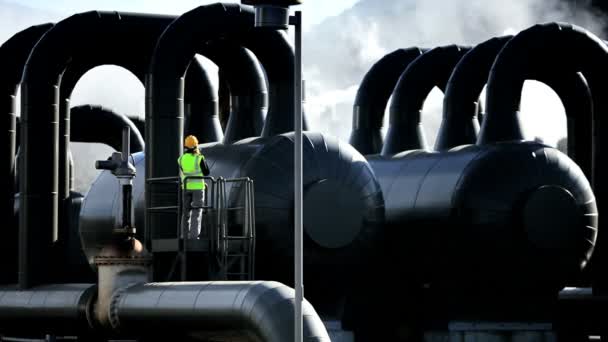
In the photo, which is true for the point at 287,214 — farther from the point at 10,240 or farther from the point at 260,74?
the point at 10,240

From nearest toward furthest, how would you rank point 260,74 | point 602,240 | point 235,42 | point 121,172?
point 121,172 < point 235,42 < point 260,74 < point 602,240

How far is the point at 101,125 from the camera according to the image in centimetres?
4100

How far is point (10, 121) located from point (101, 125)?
974cm

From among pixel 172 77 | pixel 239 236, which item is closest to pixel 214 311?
pixel 239 236

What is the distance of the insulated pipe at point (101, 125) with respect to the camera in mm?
40469

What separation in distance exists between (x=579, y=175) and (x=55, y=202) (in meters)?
11.4

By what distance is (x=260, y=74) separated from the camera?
30.0 meters

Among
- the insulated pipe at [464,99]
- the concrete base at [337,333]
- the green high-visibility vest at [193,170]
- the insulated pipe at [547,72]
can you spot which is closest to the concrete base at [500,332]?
the insulated pipe at [547,72]

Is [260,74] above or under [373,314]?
above

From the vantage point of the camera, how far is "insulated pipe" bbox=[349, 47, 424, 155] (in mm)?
37134

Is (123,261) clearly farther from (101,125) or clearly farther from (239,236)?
(101,125)

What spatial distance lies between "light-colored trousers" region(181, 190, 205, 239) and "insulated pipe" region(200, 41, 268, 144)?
4664 mm

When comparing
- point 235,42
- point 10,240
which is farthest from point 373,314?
point 10,240

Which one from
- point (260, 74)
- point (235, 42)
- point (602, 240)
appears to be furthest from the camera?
point (602, 240)
